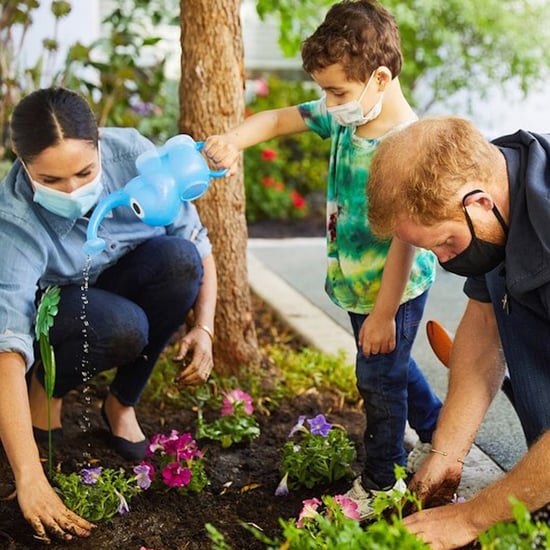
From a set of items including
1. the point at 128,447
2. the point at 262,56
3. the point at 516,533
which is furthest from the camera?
the point at 262,56

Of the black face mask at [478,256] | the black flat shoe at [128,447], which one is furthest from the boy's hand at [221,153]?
the black flat shoe at [128,447]

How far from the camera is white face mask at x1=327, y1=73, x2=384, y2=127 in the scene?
2.45 metres

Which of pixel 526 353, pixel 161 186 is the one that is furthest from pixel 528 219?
pixel 161 186

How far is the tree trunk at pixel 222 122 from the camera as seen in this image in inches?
128

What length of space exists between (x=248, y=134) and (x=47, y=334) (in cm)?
78

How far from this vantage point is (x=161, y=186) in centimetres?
229

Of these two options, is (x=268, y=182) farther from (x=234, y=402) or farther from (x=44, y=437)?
(x=44, y=437)

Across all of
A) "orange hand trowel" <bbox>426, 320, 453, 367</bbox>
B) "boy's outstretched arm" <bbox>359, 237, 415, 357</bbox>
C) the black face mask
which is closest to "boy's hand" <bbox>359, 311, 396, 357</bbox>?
"boy's outstretched arm" <bbox>359, 237, 415, 357</bbox>

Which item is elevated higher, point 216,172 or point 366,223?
point 216,172

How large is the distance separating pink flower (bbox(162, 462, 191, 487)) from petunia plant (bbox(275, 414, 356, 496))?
0.84 ft

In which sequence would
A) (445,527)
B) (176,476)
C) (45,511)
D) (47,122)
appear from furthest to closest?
(176,476)
(47,122)
(45,511)
(445,527)

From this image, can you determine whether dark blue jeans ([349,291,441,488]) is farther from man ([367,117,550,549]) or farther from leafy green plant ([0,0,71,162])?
leafy green plant ([0,0,71,162])

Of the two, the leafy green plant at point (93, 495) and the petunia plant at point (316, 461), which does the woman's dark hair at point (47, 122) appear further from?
the petunia plant at point (316, 461)

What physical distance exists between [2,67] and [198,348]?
3.71 m
